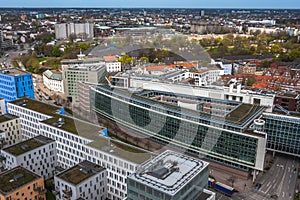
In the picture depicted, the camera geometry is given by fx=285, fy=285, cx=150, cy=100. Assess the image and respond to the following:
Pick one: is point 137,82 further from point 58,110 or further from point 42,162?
point 42,162

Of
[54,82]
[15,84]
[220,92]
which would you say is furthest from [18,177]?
[54,82]

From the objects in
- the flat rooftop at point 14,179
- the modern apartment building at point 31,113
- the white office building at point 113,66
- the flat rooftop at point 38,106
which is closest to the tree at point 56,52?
the white office building at point 113,66

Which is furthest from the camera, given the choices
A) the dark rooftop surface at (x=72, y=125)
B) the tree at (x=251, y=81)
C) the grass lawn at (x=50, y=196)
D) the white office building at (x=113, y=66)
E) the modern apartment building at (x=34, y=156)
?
the white office building at (x=113, y=66)

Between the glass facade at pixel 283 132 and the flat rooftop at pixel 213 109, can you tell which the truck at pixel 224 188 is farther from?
the glass facade at pixel 283 132

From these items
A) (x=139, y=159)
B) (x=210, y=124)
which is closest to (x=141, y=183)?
(x=139, y=159)

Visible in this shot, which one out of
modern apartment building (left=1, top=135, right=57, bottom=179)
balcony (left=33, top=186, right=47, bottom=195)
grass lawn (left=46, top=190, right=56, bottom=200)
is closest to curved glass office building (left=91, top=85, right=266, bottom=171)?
modern apartment building (left=1, top=135, right=57, bottom=179)
